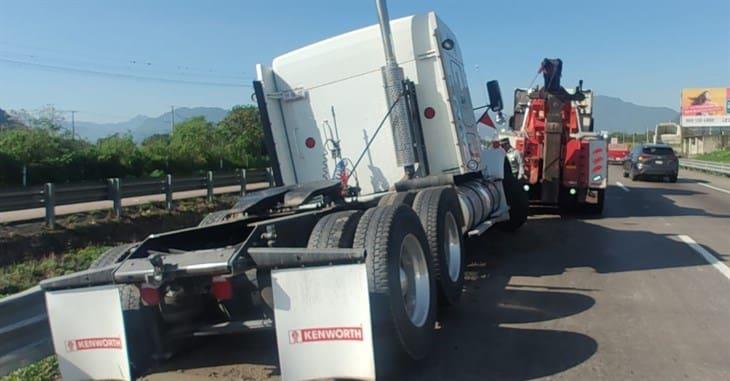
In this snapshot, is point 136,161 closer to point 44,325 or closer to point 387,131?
point 387,131

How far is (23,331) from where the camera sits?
4453 millimetres

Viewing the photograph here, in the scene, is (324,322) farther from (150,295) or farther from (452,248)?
(452,248)

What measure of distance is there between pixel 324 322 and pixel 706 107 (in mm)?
88925

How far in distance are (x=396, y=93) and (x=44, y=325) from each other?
4.81 m

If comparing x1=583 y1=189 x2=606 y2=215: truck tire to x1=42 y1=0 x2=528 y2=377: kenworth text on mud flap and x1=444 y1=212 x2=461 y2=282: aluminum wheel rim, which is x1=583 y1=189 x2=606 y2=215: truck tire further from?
x1=444 y1=212 x2=461 y2=282: aluminum wheel rim

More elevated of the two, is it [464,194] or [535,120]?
[535,120]

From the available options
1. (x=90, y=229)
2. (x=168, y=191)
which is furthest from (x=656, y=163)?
(x=90, y=229)

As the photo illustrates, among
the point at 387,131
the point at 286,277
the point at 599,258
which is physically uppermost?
the point at 387,131

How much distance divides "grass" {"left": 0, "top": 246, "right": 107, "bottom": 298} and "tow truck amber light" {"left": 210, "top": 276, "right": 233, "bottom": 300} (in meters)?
5.00

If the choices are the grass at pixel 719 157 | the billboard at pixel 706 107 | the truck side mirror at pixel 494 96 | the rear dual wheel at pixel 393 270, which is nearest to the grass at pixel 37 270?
the rear dual wheel at pixel 393 270

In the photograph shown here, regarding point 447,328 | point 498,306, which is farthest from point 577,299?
point 447,328

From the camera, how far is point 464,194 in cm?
812

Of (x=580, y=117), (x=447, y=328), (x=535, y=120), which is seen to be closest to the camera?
(x=447, y=328)

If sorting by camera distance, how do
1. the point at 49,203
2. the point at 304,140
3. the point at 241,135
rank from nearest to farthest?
the point at 304,140 → the point at 49,203 → the point at 241,135
